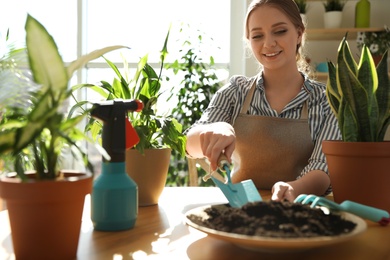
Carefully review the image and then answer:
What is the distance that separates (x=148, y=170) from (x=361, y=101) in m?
0.50

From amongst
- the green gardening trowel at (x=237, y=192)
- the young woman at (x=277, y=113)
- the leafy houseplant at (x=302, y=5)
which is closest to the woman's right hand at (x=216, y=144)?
the green gardening trowel at (x=237, y=192)

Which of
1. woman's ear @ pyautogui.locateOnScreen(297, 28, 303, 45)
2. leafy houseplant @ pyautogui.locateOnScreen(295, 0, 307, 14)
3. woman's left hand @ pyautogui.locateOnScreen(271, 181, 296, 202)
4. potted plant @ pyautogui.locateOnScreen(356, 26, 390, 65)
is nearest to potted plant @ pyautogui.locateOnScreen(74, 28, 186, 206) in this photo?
woman's left hand @ pyautogui.locateOnScreen(271, 181, 296, 202)

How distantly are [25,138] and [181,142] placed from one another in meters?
Answer: 0.56

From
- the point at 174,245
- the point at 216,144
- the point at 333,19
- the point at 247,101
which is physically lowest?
the point at 174,245

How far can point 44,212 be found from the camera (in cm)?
60

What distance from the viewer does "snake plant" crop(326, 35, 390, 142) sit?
97 cm

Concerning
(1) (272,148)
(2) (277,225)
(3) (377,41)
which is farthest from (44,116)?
(3) (377,41)

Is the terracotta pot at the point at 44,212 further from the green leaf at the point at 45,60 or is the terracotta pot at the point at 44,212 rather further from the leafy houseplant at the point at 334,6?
the leafy houseplant at the point at 334,6

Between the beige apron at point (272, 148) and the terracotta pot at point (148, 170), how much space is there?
25.4 inches

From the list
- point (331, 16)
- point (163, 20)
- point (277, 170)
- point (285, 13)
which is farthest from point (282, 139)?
point (163, 20)

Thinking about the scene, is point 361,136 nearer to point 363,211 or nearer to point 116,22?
point 363,211

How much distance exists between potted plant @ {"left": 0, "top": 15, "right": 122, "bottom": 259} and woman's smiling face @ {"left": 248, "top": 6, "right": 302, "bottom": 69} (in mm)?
1131

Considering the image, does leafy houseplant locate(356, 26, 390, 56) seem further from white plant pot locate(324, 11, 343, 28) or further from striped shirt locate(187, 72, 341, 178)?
striped shirt locate(187, 72, 341, 178)

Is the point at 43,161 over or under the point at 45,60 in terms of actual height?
under
